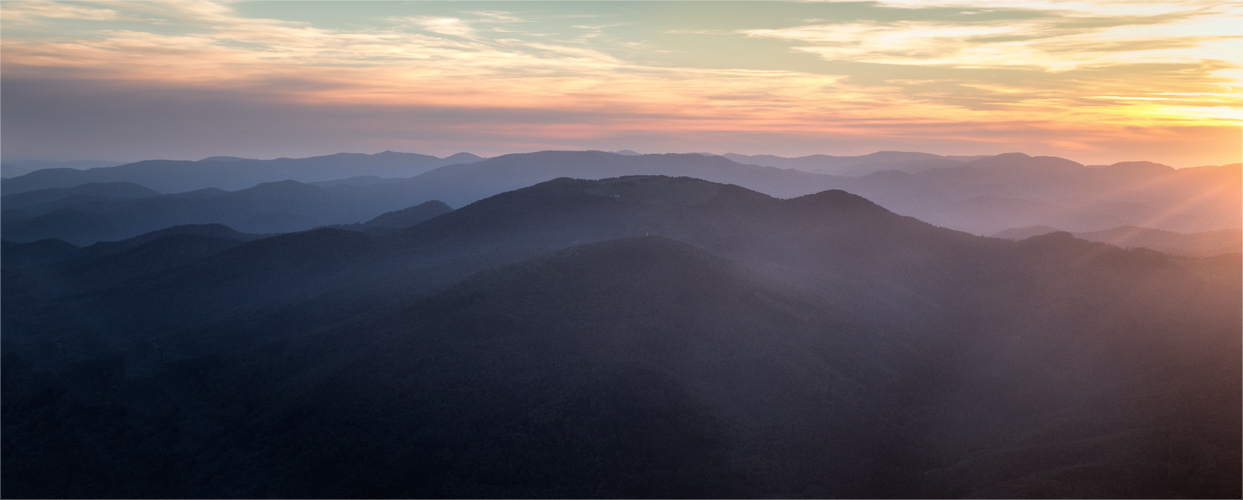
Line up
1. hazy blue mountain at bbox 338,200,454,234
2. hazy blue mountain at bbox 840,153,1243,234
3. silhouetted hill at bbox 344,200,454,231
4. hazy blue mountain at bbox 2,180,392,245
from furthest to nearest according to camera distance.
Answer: hazy blue mountain at bbox 840,153,1243,234 → hazy blue mountain at bbox 2,180,392,245 → silhouetted hill at bbox 344,200,454,231 → hazy blue mountain at bbox 338,200,454,234

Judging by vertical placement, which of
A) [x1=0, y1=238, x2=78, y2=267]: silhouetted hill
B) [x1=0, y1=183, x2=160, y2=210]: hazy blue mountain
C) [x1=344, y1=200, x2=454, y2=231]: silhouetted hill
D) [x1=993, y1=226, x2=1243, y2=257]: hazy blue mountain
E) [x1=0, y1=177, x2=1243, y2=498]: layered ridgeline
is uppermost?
[x1=0, y1=183, x2=160, y2=210]: hazy blue mountain

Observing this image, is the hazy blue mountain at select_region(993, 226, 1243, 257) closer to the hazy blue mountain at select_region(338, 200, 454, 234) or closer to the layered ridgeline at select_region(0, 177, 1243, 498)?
the layered ridgeline at select_region(0, 177, 1243, 498)

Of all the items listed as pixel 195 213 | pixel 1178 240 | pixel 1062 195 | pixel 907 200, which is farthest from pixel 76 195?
pixel 1062 195

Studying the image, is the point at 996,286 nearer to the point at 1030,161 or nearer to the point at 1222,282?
the point at 1222,282

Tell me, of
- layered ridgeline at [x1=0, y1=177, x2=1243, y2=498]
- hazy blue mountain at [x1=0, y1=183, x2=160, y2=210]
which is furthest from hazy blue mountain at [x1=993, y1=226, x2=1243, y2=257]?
hazy blue mountain at [x1=0, y1=183, x2=160, y2=210]

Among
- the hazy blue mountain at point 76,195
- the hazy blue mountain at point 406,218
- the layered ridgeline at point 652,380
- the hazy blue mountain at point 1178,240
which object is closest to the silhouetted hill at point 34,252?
the layered ridgeline at point 652,380

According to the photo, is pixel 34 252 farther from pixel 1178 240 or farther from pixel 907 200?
pixel 907 200

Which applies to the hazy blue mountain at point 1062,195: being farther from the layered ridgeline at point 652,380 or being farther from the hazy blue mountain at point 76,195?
the hazy blue mountain at point 76,195
